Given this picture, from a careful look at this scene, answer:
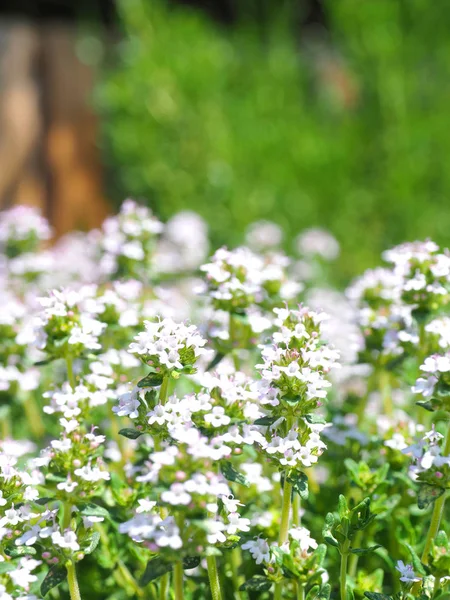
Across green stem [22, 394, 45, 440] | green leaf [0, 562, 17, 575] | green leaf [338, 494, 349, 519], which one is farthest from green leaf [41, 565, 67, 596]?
green stem [22, 394, 45, 440]

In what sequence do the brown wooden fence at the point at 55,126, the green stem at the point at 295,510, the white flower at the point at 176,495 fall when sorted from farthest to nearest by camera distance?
the brown wooden fence at the point at 55,126, the green stem at the point at 295,510, the white flower at the point at 176,495

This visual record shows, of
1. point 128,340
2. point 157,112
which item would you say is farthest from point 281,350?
point 157,112

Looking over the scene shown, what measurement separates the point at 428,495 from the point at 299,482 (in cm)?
31

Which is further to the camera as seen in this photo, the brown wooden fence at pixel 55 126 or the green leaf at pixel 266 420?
the brown wooden fence at pixel 55 126

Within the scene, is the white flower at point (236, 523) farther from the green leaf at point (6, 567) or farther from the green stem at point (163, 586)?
the green leaf at point (6, 567)

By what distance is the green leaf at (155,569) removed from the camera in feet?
5.18

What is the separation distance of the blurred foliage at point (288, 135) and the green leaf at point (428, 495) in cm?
493

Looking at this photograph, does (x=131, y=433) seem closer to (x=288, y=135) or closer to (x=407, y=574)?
(x=407, y=574)

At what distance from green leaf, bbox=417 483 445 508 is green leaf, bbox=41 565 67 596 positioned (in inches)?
33.9

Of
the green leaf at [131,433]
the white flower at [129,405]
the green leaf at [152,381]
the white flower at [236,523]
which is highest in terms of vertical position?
the green leaf at [152,381]

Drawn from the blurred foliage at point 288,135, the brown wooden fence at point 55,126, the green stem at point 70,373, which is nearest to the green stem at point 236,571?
the green stem at point 70,373

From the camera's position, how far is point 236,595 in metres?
1.99

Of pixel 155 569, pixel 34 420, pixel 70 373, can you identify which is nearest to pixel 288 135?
pixel 34 420

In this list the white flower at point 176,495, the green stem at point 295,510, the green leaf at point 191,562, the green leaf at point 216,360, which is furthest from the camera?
the green leaf at point 216,360
